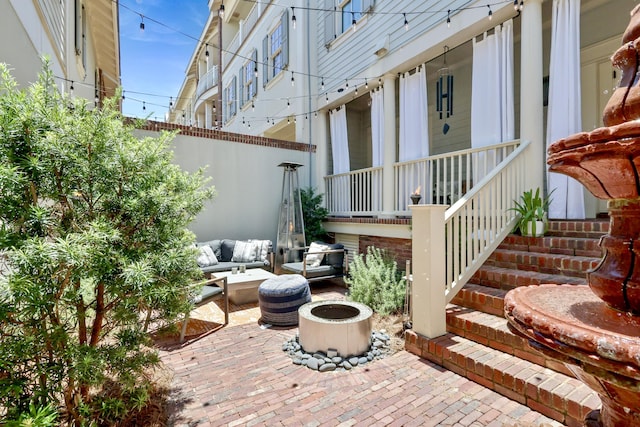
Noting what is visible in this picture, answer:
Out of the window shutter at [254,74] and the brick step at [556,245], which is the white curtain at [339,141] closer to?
the brick step at [556,245]

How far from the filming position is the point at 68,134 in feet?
5.93

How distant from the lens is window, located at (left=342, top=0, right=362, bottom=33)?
6.52m

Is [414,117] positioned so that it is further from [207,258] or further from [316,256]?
[207,258]

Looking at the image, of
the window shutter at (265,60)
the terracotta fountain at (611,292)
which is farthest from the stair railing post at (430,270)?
the window shutter at (265,60)

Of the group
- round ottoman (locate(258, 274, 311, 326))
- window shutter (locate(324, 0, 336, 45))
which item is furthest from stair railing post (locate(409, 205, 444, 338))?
window shutter (locate(324, 0, 336, 45))

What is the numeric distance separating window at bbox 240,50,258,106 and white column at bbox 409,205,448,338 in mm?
9012

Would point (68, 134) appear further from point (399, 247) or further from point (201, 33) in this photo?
point (201, 33)

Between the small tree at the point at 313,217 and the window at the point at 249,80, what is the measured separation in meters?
5.23

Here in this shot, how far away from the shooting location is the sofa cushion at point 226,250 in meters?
6.37

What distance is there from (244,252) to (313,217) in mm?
1844

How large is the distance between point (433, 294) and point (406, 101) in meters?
3.92

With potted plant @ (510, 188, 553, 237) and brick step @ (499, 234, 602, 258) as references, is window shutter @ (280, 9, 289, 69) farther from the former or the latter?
brick step @ (499, 234, 602, 258)

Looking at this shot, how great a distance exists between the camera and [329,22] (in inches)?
288

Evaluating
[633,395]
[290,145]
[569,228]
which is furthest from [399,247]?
[633,395]
